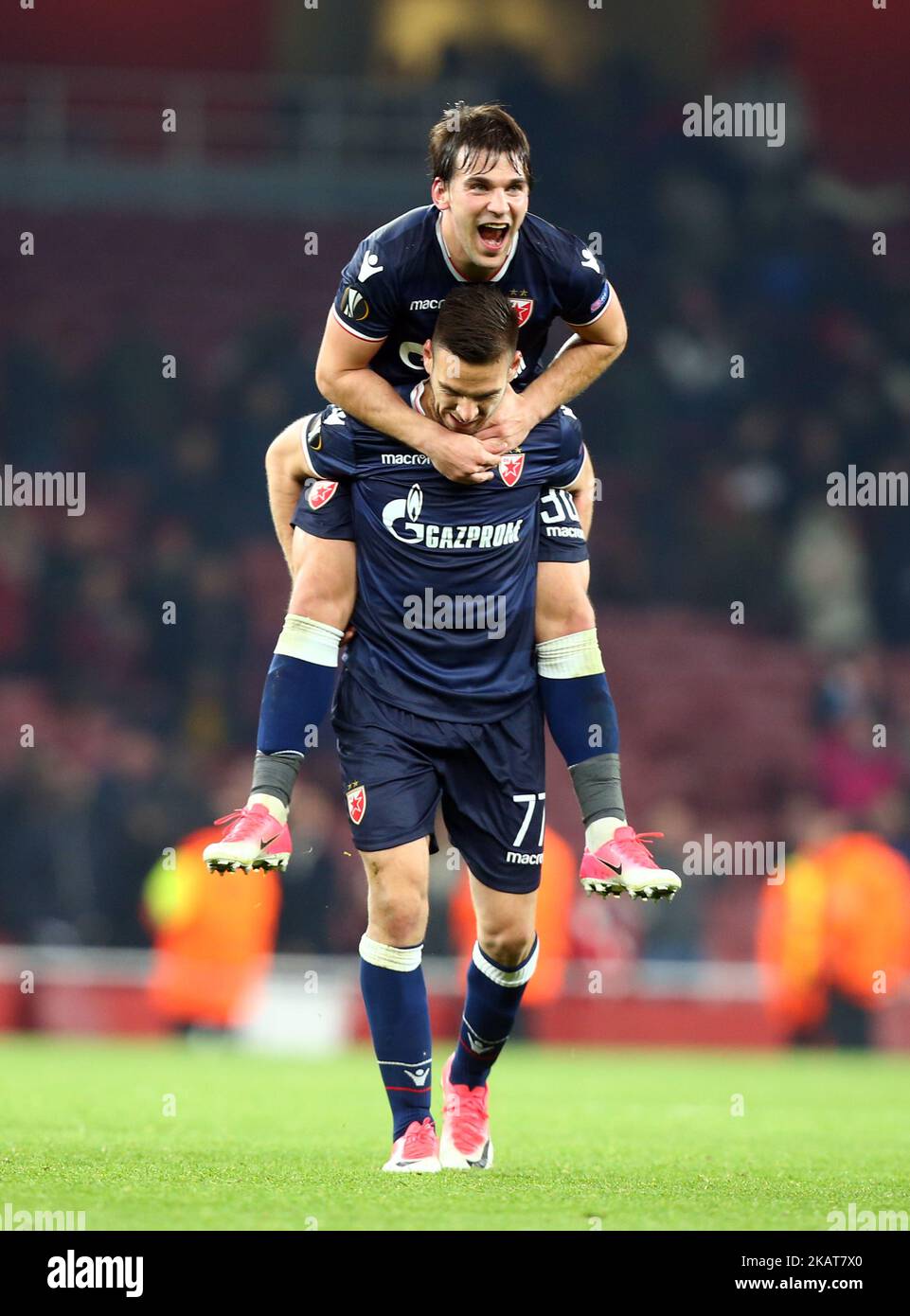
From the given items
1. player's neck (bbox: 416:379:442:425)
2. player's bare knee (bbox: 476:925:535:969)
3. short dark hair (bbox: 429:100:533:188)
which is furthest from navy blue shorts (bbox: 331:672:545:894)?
short dark hair (bbox: 429:100:533:188)

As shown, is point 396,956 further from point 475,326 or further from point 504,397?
point 475,326

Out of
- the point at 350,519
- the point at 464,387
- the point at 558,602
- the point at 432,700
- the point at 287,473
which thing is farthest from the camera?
the point at 287,473

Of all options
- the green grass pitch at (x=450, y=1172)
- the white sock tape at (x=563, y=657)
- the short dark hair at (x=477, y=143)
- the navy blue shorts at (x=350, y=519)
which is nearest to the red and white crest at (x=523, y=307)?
the short dark hair at (x=477, y=143)

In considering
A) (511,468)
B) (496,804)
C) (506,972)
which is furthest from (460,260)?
(506,972)

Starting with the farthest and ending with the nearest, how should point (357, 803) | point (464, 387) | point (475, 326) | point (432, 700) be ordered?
point (432, 700), point (357, 803), point (464, 387), point (475, 326)

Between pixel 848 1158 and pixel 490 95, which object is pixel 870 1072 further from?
pixel 490 95

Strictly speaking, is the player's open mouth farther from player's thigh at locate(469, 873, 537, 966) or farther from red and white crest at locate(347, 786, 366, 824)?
player's thigh at locate(469, 873, 537, 966)

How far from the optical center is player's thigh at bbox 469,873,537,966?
5824mm

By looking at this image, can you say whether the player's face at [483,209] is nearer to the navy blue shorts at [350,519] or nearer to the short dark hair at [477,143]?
the short dark hair at [477,143]

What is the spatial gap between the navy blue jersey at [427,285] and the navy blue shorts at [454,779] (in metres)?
0.93

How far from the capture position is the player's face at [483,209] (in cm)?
538

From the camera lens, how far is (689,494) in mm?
17828

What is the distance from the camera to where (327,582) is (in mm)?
5789

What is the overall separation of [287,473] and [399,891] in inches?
51.2
